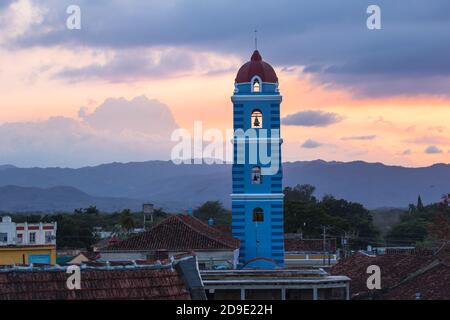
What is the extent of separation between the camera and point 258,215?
36.7 m

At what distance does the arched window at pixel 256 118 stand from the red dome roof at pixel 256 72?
1281 millimetres

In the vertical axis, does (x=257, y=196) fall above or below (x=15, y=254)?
above

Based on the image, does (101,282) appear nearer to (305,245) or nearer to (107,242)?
(107,242)

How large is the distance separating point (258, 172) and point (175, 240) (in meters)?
4.68

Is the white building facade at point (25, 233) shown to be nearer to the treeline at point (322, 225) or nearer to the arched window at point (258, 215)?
the arched window at point (258, 215)

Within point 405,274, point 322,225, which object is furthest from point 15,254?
point 322,225

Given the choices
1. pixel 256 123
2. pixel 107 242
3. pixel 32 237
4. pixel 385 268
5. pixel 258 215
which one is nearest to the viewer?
pixel 385 268

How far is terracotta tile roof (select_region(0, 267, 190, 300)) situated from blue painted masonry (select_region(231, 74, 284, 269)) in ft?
79.0

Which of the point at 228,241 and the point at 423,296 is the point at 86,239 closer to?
the point at 228,241

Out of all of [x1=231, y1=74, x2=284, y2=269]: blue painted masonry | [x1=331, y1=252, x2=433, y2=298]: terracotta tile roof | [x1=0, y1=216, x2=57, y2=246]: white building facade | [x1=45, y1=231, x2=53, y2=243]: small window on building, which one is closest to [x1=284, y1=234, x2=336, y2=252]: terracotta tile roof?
[x1=231, y1=74, x2=284, y2=269]: blue painted masonry

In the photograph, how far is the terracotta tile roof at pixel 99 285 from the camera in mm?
11023

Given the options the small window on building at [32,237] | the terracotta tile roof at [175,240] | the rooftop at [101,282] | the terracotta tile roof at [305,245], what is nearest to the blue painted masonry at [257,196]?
the terracotta tile roof at [175,240]

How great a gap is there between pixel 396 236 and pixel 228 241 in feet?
136
